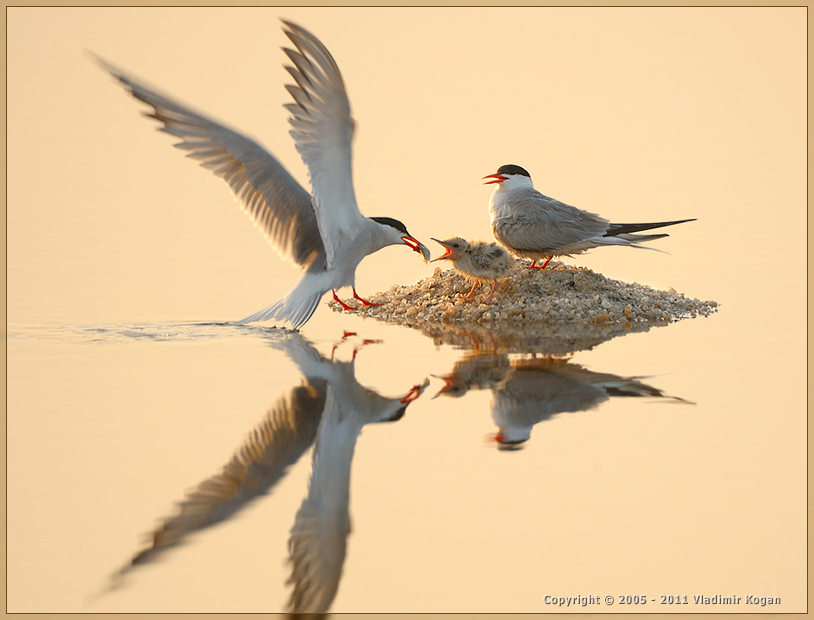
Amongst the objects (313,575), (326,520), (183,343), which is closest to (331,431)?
(326,520)

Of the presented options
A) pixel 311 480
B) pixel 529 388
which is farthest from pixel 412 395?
pixel 311 480

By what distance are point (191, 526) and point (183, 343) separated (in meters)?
2.86

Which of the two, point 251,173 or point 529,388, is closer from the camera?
point 529,388

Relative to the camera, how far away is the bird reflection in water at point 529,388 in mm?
3807

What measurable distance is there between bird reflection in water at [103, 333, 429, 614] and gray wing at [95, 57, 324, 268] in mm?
1682

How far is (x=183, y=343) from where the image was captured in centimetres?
539

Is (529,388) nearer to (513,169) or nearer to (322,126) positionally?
(322,126)

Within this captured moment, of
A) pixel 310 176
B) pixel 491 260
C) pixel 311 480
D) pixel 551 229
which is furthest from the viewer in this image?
pixel 551 229

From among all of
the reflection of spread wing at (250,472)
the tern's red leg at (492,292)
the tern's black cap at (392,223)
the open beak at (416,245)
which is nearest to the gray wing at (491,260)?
the tern's red leg at (492,292)

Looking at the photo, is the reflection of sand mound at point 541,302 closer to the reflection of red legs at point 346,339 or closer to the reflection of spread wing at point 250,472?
the reflection of red legs at point 346,339

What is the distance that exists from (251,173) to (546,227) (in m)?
2.52

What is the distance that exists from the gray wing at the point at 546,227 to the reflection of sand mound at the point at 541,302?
303mm

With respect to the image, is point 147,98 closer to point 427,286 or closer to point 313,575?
point 427,286

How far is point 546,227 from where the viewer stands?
6.53 m
